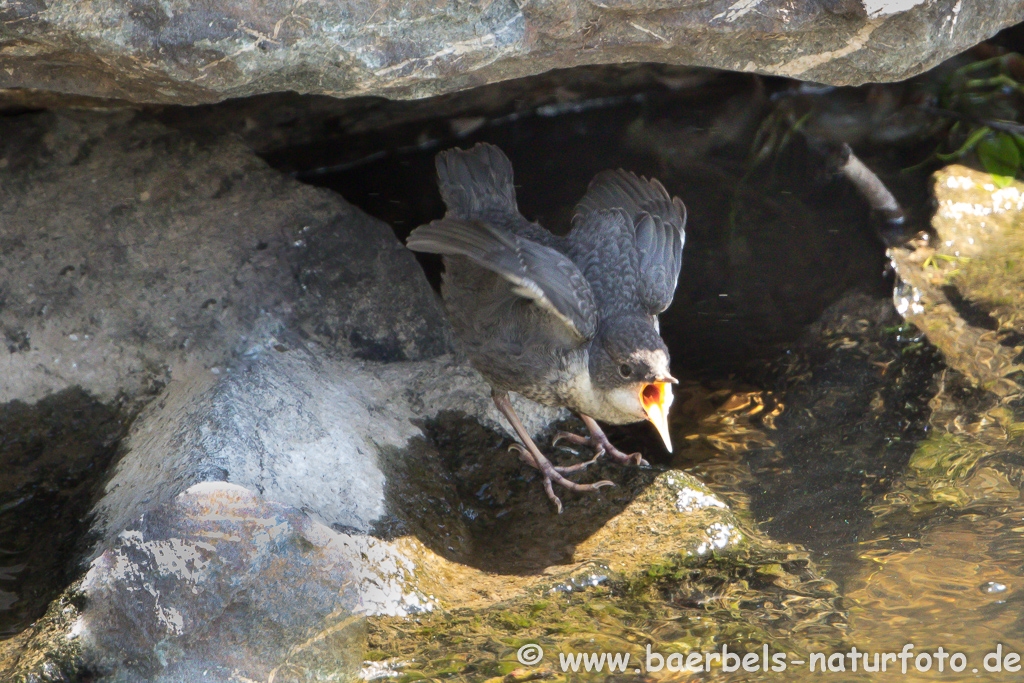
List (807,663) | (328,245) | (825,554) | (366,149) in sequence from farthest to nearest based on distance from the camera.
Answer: (366,149)
(328,245)
(825,554)
(807,663)

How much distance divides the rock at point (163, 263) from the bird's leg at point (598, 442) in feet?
2.20

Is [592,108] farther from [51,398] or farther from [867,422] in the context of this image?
[51,398]

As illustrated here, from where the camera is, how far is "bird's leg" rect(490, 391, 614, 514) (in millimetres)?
3184

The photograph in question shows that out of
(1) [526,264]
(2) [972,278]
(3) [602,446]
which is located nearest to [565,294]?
(1) [526,264]

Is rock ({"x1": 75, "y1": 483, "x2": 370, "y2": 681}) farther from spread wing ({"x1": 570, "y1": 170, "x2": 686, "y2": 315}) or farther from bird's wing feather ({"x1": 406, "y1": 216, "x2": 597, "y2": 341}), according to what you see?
spread wing ({"x1": 570, "y1": 170, "x2": 686, "y2": 315})

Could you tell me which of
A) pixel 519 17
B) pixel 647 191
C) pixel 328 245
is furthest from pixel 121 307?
pixel 647 191

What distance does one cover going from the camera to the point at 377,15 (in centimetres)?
277

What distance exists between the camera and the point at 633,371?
2871 millimetres

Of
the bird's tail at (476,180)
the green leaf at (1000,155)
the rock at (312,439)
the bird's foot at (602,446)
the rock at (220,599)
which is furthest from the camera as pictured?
the green leaf at (1000,155)

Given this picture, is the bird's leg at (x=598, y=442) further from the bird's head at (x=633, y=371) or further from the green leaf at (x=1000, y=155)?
the green leaf at (x=1000, y=155)

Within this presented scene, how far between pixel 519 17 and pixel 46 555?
7.70 ft

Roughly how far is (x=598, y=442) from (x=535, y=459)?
320 mm

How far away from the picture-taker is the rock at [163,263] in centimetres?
338

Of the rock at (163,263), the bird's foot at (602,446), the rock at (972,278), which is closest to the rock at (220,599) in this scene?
the rock at (163,263)
